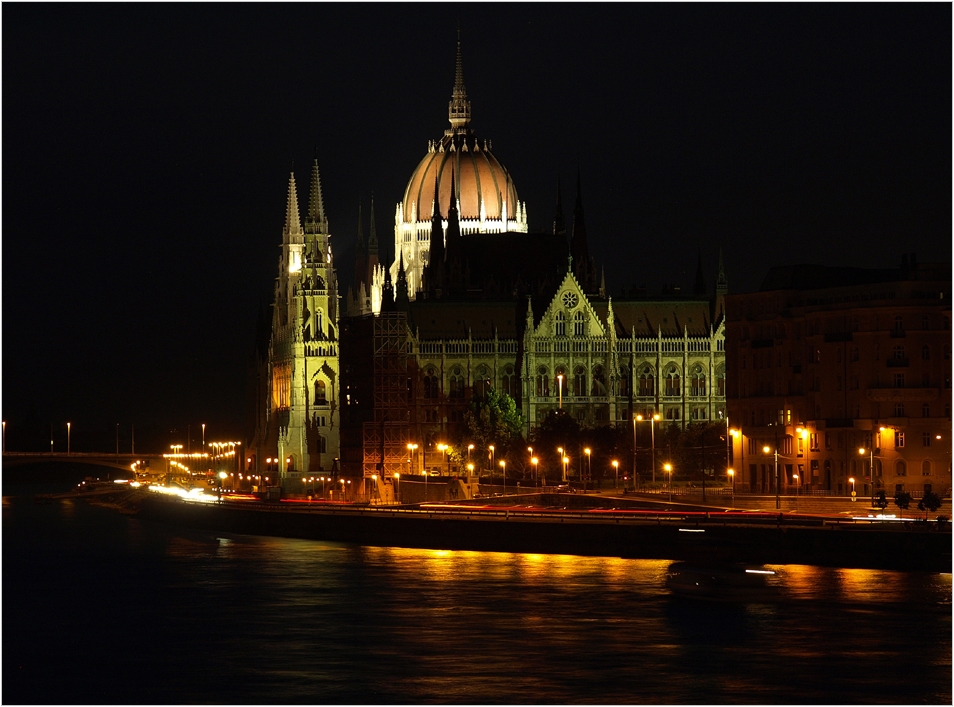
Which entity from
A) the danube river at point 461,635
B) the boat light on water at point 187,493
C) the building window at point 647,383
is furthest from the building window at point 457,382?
the danube river at point 461,635

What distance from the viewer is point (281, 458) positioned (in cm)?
19225

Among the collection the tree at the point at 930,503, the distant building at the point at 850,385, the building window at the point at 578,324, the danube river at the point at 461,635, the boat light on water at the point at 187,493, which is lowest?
the danube river at the point at 461,635

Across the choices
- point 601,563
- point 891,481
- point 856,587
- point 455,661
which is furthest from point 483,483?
point 455,661

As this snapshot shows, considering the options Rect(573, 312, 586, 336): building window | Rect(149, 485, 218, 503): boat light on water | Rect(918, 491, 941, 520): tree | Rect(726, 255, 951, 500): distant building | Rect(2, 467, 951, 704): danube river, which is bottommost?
Rect(2, 467, 951, 704): danube river

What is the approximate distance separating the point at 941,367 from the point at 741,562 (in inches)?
1404

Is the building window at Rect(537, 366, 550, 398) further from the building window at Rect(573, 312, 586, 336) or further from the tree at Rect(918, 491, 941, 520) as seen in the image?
the tree at Rect(918, 491, 941, 520)

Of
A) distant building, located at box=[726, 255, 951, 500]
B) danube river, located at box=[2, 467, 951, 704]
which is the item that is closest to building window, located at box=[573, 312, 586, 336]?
distant building, located at box=[726, 255, 951, 500]

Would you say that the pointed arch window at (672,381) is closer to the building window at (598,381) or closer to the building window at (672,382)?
the building window at (672,382)

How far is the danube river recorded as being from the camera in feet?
214

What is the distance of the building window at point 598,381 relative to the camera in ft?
595

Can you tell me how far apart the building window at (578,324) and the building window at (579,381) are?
305cm

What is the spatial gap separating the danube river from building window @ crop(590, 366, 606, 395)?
73.5 meters

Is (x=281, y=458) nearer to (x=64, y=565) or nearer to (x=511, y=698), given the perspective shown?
(x=64, y=565)

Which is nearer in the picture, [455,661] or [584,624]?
[455,661]
